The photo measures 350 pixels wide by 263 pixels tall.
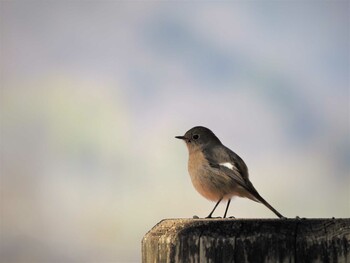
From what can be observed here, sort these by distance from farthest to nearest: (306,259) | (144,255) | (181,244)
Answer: (144,255)
(181,244)
(306,259)

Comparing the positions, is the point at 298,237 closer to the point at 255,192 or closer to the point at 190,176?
the point at 255,192

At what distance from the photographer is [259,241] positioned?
11.4ft

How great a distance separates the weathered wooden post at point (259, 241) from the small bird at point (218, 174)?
409 centimetres

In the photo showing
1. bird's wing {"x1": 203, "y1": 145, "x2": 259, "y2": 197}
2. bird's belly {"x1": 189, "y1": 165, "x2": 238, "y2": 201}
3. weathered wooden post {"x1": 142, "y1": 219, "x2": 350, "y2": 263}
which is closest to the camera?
weathered wooden post {"x1": 142, "y1": 219, "x2": 350, "y2": 263}

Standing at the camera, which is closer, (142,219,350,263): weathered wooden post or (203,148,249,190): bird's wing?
(142,219,350,263): weathered wooden post

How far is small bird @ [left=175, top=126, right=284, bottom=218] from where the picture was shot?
8203 millimetres

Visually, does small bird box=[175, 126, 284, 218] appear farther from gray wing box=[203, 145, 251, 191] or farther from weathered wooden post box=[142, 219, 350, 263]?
weathered wooden post box=[142, 219, 350, 263]

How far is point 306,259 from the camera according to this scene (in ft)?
11.1

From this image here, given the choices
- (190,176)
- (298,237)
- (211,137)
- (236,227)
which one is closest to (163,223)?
(236,227)

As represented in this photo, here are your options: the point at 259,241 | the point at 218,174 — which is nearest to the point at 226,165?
the point at 218,174

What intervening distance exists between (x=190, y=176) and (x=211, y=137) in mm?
928

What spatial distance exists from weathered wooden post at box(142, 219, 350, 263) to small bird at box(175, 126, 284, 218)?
4087 mm

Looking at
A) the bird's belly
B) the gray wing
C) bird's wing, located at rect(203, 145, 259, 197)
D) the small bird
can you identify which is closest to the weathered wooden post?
the small bird

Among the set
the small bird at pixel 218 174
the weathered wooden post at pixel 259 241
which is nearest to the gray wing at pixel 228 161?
the small bird at pixel 218 174
